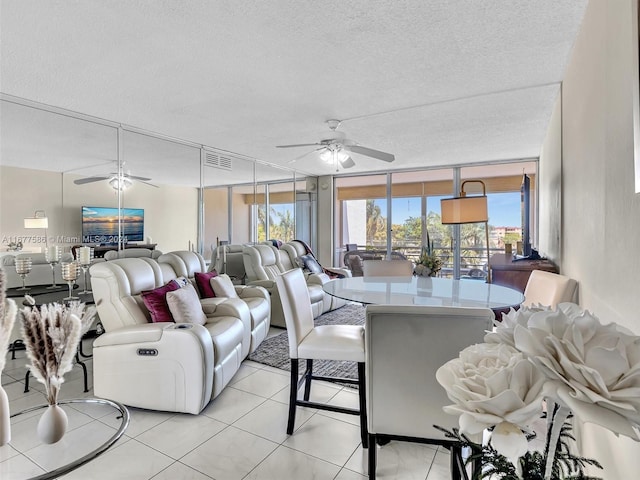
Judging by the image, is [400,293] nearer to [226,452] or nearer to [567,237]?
[567,237]

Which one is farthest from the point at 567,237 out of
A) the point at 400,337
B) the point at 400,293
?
the point at 400,337

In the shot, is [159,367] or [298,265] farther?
[298,265]

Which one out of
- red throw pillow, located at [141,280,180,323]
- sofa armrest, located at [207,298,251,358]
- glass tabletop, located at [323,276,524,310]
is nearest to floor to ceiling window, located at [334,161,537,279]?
glass tabletop, located at [323,276,524,310]

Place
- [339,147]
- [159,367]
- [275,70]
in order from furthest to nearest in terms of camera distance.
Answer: [339,147], [275,70], [159,367]

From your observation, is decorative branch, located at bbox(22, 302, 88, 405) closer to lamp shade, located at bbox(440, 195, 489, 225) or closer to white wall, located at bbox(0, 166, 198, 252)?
white wall, located at bbox(0, 166, 198, 252)

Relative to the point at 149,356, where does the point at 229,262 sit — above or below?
above

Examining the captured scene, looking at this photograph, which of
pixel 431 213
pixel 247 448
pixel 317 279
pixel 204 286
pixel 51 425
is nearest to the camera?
pixel 51 425

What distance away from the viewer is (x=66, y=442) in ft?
4.64

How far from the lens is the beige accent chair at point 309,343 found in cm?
210

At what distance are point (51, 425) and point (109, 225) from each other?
3031 millimetres

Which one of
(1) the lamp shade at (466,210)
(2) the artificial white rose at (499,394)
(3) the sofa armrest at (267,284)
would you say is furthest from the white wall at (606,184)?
(3) the sofa armrest at (267,284)

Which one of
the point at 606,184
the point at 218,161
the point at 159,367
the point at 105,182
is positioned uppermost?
the point at 218,161

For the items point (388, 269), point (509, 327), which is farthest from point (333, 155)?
point (509, 327)

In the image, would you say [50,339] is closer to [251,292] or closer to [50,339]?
[50,339]
